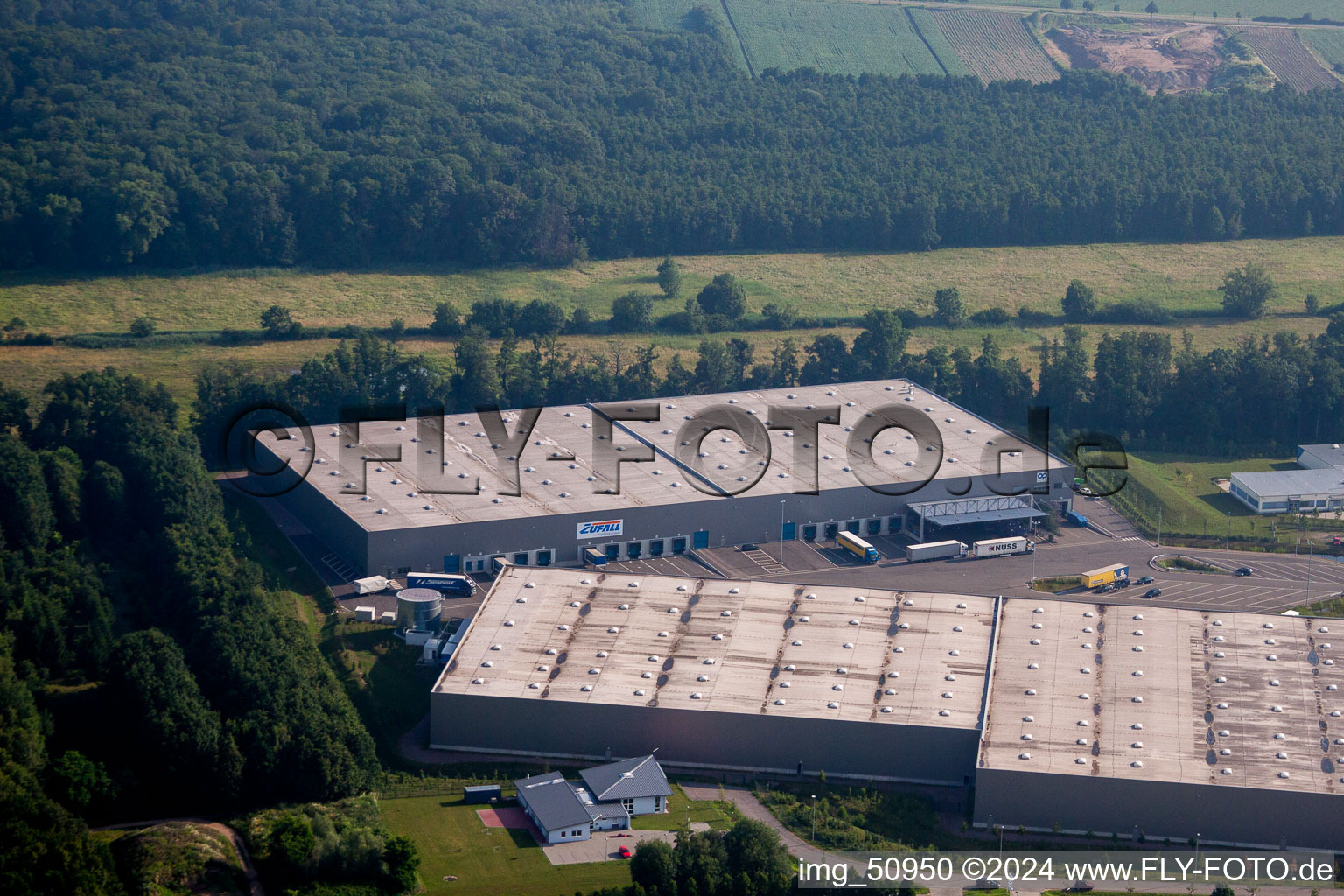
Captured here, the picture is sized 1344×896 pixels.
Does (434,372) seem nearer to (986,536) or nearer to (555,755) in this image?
(986,536)

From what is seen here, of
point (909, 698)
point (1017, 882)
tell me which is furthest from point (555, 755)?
point (1017, 882)

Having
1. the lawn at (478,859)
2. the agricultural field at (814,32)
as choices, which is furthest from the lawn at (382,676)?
the agricultural field at (814,32)

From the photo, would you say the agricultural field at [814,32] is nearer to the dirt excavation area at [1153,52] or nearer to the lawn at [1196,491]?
the dirt excavation area at [1153,52]

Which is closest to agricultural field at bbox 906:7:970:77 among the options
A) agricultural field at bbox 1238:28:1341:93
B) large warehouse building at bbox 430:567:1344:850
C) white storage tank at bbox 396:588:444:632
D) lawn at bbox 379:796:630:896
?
agricultural field at bbox 1238:28:1341:93

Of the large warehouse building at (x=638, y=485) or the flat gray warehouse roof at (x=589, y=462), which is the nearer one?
the large warehouse building at (x=638, y=485)

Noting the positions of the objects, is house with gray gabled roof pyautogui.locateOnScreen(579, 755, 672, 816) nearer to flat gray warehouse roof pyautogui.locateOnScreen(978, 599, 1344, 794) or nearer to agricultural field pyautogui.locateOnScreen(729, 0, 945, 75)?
flat gray warehouse roof pyautogui.locateOnScreen(978, 599, 1344, 794)

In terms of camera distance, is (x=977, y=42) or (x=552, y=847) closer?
(x=552, y=847)
